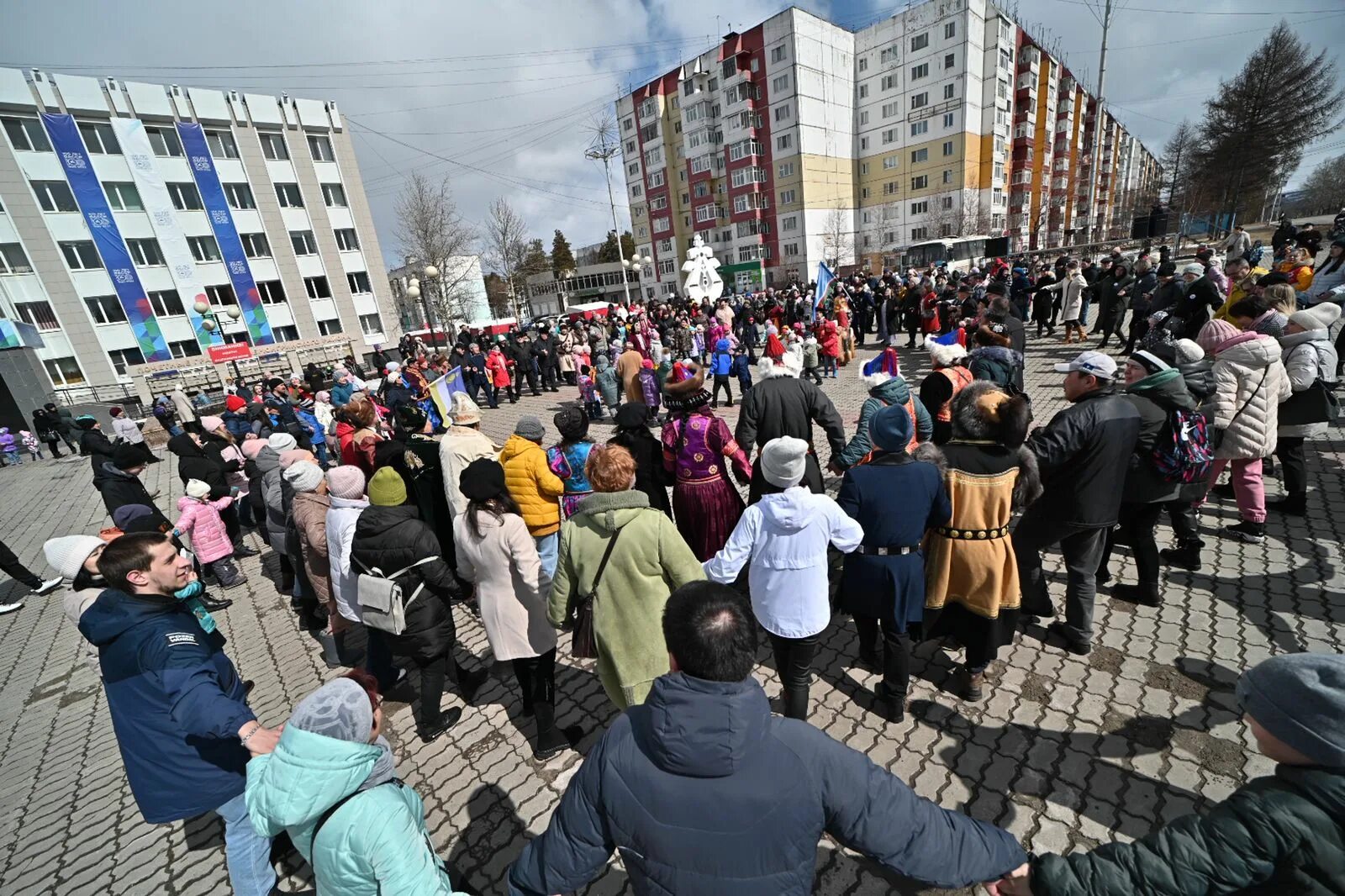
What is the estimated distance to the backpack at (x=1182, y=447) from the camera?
339 cm

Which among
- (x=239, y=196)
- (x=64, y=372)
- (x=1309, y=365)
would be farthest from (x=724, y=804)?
(x=239, y=196)

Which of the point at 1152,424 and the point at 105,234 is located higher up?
the point at 105,234

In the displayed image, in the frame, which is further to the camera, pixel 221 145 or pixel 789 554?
pixel 221 145

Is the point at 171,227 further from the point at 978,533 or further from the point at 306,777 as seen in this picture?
the point at 978,533

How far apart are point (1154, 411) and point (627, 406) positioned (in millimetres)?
3705

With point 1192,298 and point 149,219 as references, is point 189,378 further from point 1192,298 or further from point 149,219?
point 1192,298

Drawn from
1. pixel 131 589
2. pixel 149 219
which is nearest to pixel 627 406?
pixel 131 589

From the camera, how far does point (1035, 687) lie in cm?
337

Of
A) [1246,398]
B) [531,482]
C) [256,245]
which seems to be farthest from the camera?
[256,245]

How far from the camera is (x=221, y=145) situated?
A: 31859mm

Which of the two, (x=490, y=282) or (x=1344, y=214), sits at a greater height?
(x=490, y=282)

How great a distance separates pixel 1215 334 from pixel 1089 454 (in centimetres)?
279

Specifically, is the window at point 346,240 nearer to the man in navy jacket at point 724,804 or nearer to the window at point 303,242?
the window at point 303,242

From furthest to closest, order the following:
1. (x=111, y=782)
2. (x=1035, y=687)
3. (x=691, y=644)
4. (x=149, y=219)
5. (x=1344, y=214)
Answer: (x=149, y=219), (x=1344, y=214), (x=111, y=782), (x=1035, y=687), (x=691, y=644)
